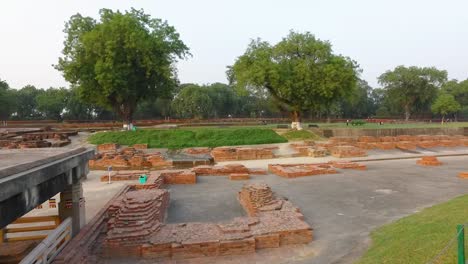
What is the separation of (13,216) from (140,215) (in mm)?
3946

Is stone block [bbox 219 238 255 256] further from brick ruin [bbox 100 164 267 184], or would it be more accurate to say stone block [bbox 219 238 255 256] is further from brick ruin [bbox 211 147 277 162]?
brick ruin [bbox 211 147 277 162]

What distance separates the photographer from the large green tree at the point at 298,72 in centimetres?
2995

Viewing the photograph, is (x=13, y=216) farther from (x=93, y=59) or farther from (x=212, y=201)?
(x=93, y=59)

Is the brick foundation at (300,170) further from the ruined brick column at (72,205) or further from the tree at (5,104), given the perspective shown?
the tree at (5,104)

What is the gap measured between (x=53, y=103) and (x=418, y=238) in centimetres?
5242

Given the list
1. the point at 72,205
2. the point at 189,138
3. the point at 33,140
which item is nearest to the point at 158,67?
the point at 189,138

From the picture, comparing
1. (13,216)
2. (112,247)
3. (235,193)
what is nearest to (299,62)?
(235,193)

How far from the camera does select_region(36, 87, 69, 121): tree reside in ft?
165

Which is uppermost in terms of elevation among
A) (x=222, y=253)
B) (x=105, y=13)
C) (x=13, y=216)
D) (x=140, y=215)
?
(x=105, y=13)

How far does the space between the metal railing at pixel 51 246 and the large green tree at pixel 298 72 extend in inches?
923

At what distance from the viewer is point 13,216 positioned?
4641 mm

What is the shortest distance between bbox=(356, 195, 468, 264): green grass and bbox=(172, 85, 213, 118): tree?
41436mm

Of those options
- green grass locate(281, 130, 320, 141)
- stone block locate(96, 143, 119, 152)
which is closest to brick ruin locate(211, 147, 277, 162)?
green grass locate(281, 130, 320, 141)

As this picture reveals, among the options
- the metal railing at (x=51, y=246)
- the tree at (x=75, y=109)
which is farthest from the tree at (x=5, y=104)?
the metal railing at (x=51, y=246)
